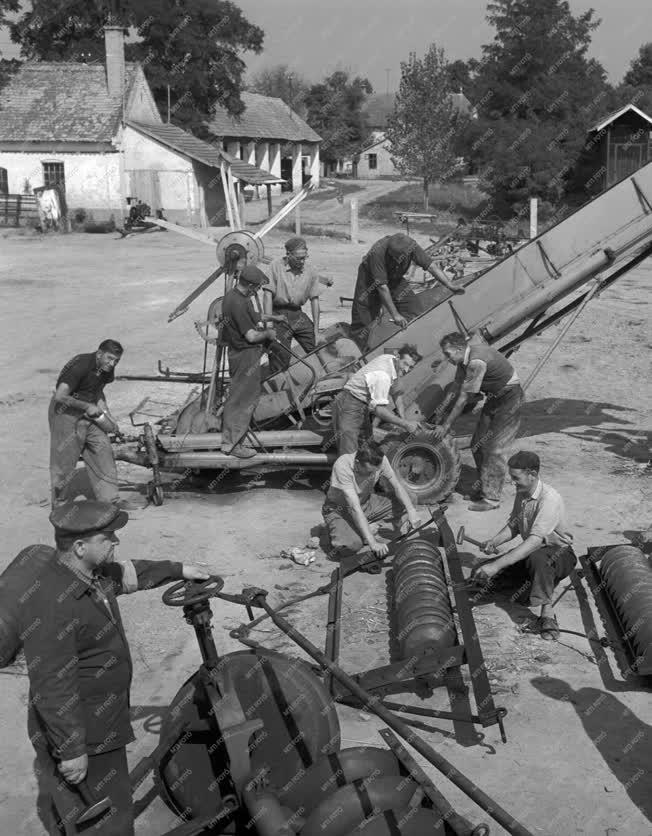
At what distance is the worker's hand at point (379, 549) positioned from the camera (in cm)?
820

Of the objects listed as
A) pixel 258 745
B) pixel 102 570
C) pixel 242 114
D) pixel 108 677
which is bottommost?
pixel 258 745

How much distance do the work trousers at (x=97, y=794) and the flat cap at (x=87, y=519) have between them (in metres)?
0.93

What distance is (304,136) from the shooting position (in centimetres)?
6062

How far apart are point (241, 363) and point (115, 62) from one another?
33277 millimetres

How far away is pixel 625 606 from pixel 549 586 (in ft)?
1.83

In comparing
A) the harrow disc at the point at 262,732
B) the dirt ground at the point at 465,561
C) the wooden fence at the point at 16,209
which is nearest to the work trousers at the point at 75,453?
the dirt ground at the point at 465,561

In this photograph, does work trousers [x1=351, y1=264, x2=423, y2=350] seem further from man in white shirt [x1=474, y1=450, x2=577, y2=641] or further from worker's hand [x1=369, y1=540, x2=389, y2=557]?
man in white shirt [x1=474, y1=450, x2=577, y2=641]

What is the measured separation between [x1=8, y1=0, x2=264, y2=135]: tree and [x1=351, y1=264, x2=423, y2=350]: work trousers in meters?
38.4

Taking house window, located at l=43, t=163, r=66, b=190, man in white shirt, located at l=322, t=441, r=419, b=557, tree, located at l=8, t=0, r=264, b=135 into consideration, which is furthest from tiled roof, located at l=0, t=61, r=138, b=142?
man in white shirt, located at l=322, t=441, r=419, b=557

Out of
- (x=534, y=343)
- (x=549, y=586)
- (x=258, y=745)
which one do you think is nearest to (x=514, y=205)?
(x=534, y=343)

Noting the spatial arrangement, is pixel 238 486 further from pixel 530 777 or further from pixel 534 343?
pixel 534 343

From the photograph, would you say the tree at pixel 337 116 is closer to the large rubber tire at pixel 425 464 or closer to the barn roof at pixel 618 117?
the barn roof at pixel 618 117

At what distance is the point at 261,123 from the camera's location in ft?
188

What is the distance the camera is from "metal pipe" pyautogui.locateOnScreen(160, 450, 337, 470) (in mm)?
10016
